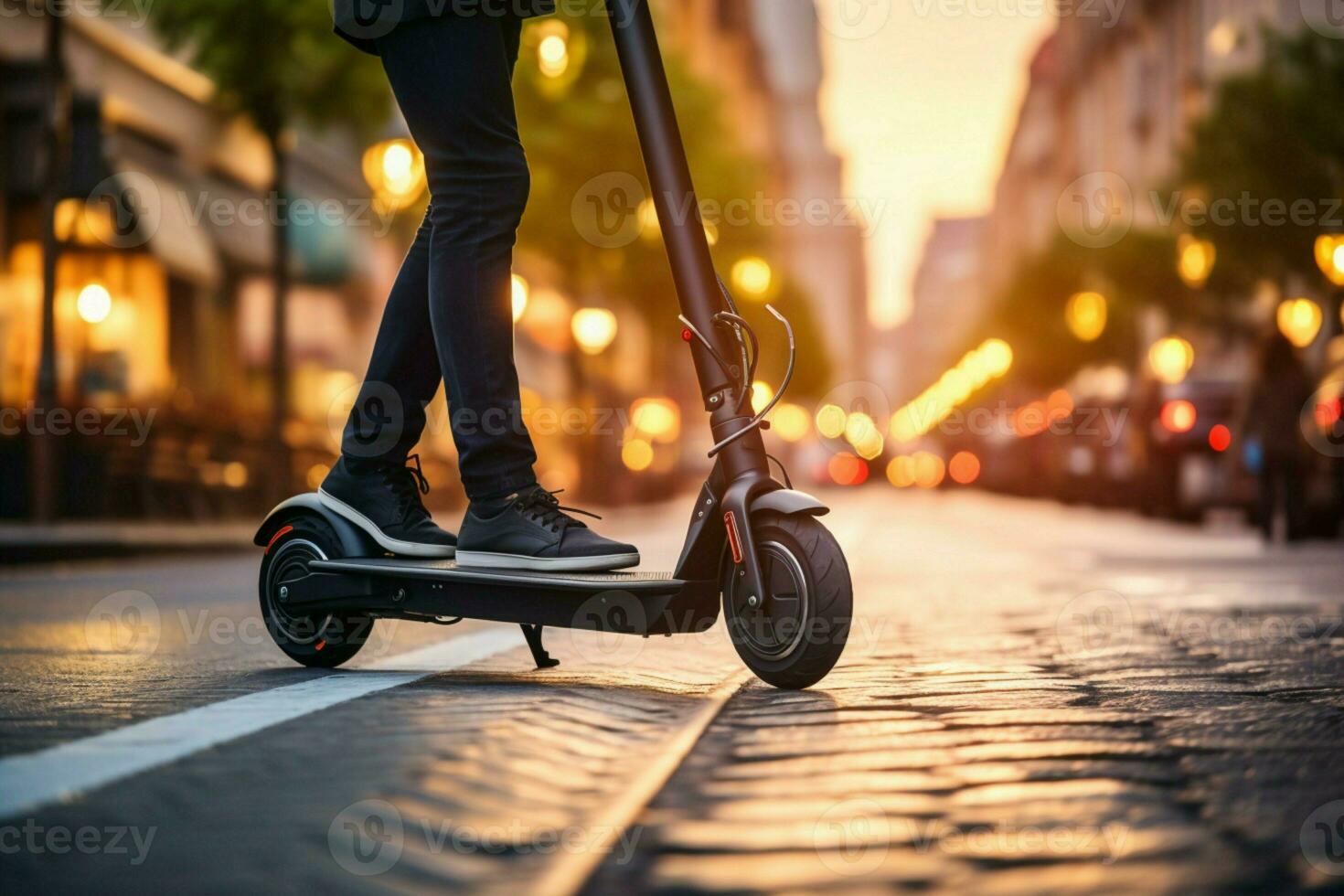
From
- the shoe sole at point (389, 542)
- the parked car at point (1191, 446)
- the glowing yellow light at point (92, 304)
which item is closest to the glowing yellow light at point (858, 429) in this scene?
the parked car at point (1191, 446)

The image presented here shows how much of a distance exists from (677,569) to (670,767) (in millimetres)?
1164

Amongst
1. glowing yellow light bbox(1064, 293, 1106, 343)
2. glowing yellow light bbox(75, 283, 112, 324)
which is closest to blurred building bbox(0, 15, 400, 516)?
glowing yellow light bbox(75, 283, 112, 324)

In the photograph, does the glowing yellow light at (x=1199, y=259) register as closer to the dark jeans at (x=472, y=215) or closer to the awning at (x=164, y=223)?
the awning at (x=164, y=223)

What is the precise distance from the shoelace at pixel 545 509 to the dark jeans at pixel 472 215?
0.15 feet

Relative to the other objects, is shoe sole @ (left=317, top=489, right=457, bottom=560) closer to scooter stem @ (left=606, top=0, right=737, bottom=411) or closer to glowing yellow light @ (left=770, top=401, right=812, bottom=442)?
scooter stem @ (left=606, top=0, right=737, bottom=411)

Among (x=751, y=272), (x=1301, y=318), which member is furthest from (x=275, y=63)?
(x=751, y=272)

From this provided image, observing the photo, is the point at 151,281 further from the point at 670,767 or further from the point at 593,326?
the point at 670,767

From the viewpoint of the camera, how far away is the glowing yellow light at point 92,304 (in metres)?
22.9

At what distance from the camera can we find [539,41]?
77.4 ft

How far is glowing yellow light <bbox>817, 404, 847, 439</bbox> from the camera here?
5603 inches

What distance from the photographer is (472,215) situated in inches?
182

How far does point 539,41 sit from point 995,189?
5535 inches

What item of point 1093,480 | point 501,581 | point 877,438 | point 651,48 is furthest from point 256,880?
point 877,438

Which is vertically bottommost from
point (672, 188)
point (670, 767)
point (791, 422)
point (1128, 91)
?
point (670, 767)
